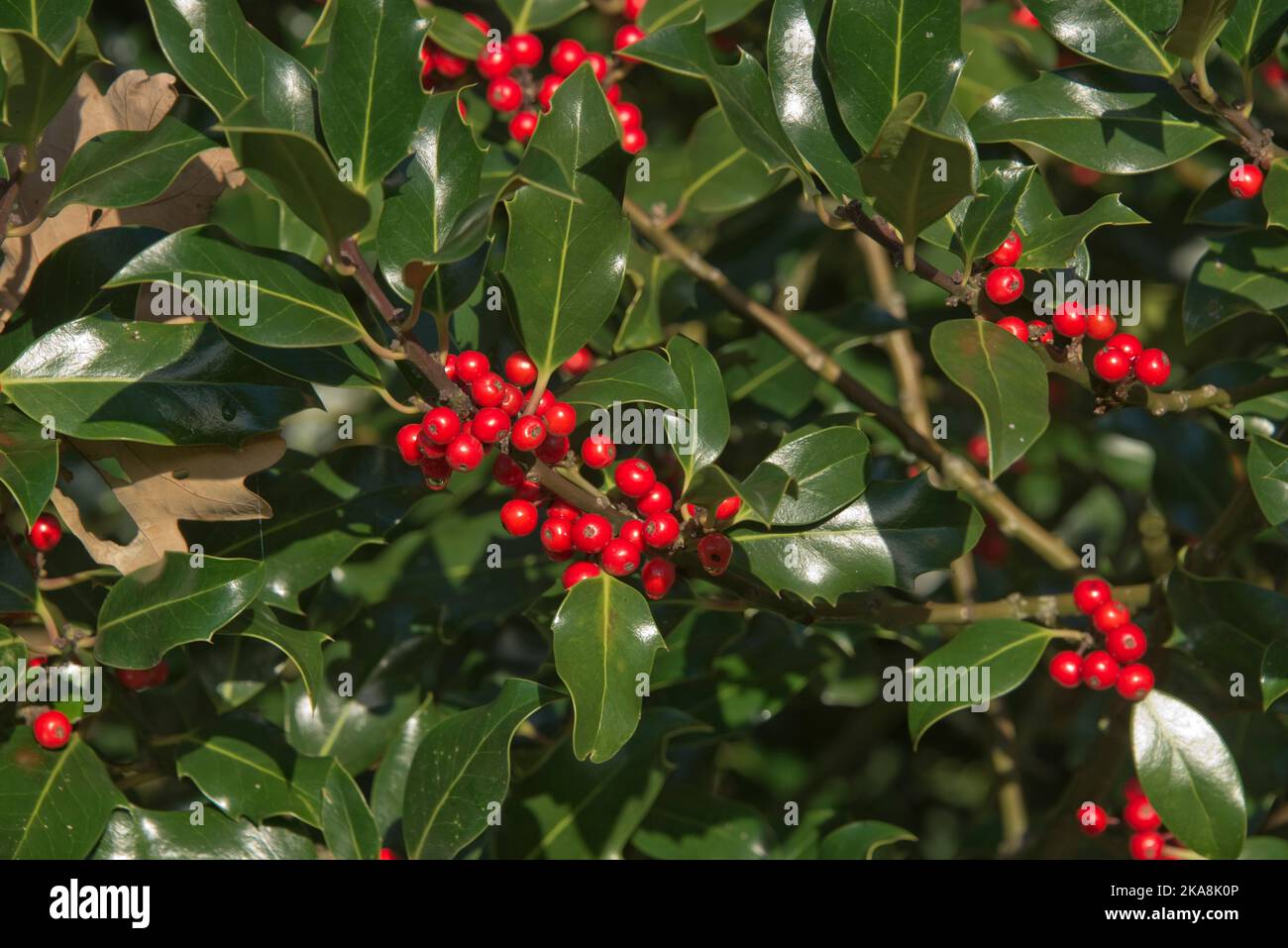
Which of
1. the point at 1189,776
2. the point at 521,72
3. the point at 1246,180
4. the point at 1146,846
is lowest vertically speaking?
the point at 1146,846

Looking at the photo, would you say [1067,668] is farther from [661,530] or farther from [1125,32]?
[1125,32]

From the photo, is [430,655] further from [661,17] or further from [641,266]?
[661,17]

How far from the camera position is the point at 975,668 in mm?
1743

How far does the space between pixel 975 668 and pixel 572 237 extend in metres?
0.78

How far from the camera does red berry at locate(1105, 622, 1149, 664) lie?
179 centimetres

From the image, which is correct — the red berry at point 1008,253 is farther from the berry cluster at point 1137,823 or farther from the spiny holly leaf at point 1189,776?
the berry cluster at point 1137,823

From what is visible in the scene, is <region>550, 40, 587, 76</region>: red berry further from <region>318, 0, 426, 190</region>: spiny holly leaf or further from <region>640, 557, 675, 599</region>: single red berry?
<region>640, 557, 675, 599</region>: single red berry

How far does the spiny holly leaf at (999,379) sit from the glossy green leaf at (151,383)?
777 millimetres

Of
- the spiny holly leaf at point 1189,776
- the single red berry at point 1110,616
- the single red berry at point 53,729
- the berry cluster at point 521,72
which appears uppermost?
the berry cluster at point 521,72

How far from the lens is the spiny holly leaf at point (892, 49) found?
1.49m

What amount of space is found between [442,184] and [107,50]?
4.39 ft

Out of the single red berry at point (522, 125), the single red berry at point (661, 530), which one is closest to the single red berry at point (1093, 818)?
the single red berry at point (661, 530)

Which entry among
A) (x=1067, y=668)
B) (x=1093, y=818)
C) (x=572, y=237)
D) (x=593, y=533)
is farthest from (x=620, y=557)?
(x=1093, y=818)

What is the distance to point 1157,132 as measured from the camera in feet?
5.60
